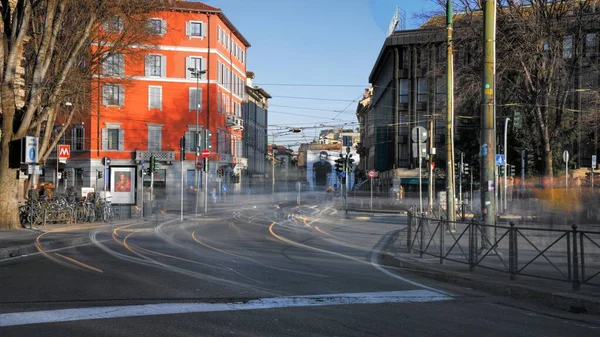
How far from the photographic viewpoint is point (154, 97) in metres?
60.0

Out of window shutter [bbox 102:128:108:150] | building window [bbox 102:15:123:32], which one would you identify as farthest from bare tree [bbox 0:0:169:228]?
window shutter [bbox 102:128:108:150]

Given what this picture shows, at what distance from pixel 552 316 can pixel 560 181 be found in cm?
3211

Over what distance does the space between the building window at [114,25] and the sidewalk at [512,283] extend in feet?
60.1

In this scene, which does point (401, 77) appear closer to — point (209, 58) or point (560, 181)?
point (209, 58)

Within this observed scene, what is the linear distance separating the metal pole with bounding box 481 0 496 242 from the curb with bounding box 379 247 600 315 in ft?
8.76

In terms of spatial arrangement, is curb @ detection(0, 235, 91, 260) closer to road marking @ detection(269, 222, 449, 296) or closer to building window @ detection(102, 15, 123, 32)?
road marking @ detection(269, 222, 449, 296)

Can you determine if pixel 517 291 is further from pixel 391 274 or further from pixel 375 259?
pixel 375 259

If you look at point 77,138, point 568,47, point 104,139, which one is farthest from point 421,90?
point 77,138

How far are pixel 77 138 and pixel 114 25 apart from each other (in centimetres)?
3493

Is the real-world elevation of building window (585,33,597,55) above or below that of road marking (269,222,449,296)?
above

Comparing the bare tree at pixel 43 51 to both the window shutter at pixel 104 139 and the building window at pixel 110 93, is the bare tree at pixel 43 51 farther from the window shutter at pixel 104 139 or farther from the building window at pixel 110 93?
the window shutter at pixel 104 139

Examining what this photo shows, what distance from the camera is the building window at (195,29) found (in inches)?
2378

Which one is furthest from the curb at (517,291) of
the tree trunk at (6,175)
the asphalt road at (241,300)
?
the tree trunk at (6,175)

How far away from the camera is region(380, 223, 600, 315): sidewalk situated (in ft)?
29.8
